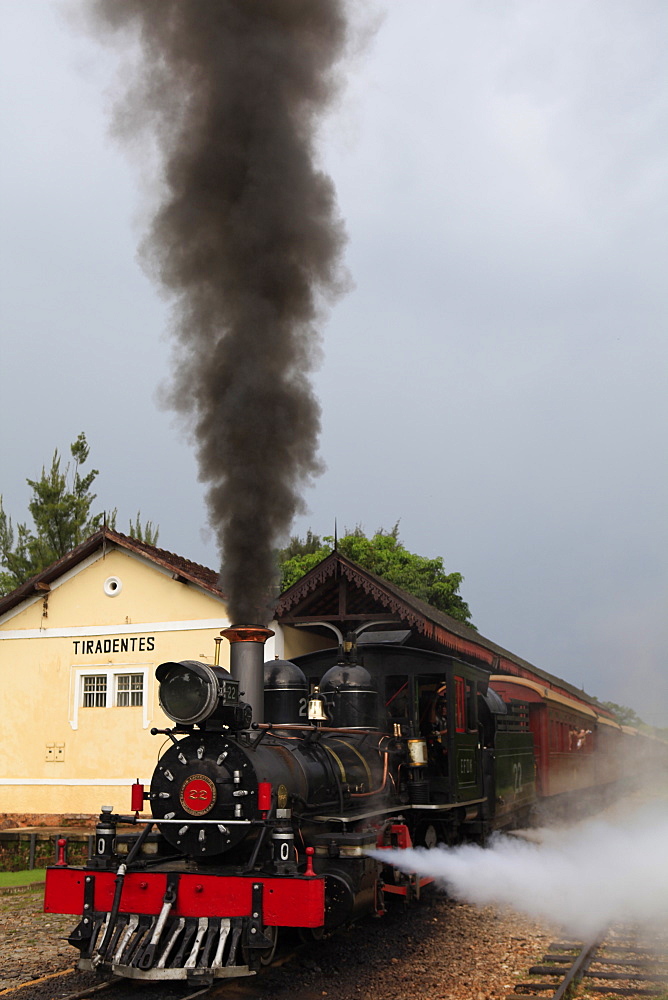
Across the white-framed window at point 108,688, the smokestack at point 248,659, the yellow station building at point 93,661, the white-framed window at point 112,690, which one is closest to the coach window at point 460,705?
the smokestack at point 248,659

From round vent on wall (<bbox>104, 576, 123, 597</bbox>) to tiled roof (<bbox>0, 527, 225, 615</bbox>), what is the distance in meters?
0.54

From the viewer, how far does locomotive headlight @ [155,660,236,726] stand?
5793mm

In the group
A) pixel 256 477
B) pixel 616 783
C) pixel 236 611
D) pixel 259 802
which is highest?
pixel 256 477

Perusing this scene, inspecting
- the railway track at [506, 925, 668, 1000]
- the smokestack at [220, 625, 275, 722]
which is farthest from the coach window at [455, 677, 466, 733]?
the smokestack at [220, 625, 275, 722]

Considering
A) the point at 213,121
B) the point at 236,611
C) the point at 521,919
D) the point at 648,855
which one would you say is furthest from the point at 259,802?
the point at 648,855

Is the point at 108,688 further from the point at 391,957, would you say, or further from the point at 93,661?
the point at 391,957

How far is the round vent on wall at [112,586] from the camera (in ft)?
48.4

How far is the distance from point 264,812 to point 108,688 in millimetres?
9404

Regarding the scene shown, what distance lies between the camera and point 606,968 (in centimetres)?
638

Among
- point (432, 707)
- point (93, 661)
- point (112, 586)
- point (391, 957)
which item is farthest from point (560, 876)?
point (112, 586)

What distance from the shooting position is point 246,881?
17.6ft

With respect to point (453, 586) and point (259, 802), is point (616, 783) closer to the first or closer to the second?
point (453, 586)

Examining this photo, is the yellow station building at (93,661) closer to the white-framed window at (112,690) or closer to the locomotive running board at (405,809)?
the white-framed window at (112,690)

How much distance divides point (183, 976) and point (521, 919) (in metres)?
4.15
